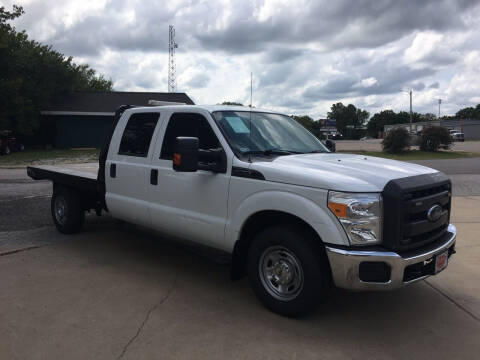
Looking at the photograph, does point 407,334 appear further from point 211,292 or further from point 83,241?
point 83,241

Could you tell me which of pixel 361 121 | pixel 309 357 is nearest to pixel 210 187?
pixel 309 357

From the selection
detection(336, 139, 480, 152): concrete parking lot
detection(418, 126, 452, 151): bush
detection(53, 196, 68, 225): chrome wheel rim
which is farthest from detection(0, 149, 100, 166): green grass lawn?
detection(418, 126, 452, 151): bush

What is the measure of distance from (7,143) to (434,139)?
27.6 m

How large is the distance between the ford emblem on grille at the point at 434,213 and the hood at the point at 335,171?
329 millimetres

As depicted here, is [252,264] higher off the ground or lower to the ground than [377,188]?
lower

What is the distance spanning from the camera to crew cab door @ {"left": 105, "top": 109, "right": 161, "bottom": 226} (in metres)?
5.32

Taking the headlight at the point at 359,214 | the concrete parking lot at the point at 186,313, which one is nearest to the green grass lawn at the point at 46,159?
the concrete parking lot at the point at 186,313

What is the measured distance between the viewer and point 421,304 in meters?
4.48

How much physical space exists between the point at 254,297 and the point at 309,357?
4.02ft

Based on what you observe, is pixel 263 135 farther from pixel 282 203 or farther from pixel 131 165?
pixel 131 165

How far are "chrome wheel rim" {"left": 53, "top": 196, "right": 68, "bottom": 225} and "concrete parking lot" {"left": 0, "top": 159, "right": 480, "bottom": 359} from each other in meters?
0.69

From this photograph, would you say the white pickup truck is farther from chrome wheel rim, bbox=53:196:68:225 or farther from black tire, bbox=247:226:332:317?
chrome wheel rim, bbox=53:196:68:225

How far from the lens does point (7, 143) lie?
28562mm

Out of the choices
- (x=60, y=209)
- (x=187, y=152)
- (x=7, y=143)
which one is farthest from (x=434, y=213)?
(x=7, y=143)
